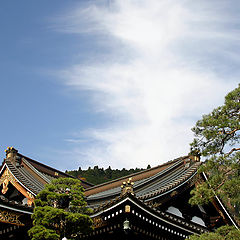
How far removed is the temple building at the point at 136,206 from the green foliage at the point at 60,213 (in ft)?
3.35

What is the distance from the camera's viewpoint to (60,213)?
35.3ft

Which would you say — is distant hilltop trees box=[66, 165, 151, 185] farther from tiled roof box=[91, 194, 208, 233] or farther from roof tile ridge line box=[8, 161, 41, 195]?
tiled roof box=[91, 194, 208, 233]

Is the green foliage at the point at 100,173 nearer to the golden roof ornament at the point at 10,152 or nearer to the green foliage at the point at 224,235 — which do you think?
the golden roof ornament at the point at 10,152

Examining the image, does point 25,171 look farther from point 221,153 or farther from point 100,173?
point 100,173

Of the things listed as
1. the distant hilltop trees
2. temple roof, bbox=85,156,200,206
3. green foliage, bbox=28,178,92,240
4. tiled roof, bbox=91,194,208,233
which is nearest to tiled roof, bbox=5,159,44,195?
temple roof, bbox=85,156,200,206

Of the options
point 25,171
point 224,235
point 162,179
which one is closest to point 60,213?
point 224,235

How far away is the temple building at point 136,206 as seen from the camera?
11.9m

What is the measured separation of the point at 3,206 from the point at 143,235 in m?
5.18

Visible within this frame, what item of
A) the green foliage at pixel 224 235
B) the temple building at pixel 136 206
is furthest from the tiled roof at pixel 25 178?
the green foliage at pixel 224 235

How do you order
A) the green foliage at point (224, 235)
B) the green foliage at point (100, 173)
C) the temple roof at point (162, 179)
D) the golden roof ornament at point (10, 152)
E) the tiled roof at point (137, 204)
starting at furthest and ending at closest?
the green foliage at point (100, 173) → the golden roof ornament at point (10, 152) → the temple roof at point (162, 179) → the tiled roof at point (137, 204) → the green foliage at point (224, 235)

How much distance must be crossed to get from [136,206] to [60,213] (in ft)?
8.41

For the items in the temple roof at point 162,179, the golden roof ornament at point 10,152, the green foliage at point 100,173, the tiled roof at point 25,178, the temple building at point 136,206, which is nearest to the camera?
the temple building at point 136,206

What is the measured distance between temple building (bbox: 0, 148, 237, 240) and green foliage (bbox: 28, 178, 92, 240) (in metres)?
1.02

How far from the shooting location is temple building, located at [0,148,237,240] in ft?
39.1
